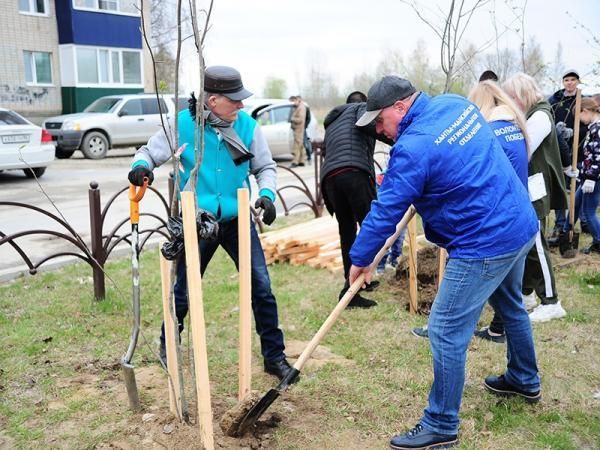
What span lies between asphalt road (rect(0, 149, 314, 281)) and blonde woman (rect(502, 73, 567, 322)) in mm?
3508

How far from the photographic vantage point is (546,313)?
188 inches

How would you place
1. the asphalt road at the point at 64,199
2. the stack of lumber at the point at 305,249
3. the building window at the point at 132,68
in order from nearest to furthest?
the stack of lumber at the point at 305,249 < the asphalt road at the point at 64,199 < the building window at the point at 132,68

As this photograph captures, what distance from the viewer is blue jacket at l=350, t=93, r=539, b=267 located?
267 centimetres

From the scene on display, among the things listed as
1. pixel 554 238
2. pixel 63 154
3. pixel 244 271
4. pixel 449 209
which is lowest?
pixel 554 238

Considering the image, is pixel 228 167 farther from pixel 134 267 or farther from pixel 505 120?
pixel 505 120

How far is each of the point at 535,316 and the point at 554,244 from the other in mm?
2689

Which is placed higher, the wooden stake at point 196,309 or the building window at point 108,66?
the building window at point 108,66

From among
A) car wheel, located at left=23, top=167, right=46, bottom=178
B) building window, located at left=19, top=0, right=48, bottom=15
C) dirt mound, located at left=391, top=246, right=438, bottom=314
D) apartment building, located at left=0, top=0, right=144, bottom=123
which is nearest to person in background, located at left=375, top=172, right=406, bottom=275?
dirt mound, located at left=391, top=246, right=438, bottom=314

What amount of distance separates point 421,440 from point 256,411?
849mm

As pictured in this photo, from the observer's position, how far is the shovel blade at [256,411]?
3.01m

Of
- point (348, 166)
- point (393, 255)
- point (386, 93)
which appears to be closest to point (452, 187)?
point (386, 93)

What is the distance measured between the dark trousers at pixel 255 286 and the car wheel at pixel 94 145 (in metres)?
14.5

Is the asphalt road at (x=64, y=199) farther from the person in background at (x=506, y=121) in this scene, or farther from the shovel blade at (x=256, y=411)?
the person in background at (x=506, y=121)

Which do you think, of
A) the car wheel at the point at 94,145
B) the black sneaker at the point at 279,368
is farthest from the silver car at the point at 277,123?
the black sneaker at the point at 279,368
